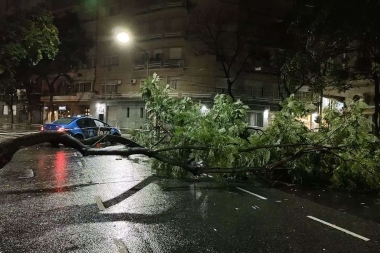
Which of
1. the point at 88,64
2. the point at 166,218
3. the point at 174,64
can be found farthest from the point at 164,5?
the point at 166,218

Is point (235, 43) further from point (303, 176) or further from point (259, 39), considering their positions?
point (303, 176)

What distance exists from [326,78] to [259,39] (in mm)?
18994

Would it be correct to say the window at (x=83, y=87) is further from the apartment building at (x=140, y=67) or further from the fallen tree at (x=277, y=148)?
the fallen tree at (x=277, y=148)

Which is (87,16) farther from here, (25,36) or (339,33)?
(339,33)

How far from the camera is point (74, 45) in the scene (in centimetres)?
4497

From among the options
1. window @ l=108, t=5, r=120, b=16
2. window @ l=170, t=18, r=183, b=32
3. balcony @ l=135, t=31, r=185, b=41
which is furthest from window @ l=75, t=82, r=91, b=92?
window @ l=170, t=18, r=183, b=32

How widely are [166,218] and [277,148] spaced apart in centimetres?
541

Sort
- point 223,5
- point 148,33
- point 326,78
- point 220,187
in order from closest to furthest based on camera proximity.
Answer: point 220,187, point 326,78, point 223,5, point 148,33

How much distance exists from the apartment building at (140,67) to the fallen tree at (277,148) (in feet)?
85.6

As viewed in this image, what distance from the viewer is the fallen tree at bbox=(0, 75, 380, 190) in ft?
31.6

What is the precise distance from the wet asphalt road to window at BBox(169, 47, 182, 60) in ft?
99.9

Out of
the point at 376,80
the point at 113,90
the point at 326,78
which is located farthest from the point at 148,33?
the point at 376,80

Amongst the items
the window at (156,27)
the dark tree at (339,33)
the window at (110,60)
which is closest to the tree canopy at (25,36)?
the dark tree at (339,33)

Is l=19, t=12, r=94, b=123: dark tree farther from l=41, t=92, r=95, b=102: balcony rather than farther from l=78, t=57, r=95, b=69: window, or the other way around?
l=41, t=92, r=95, b=102: balcony
